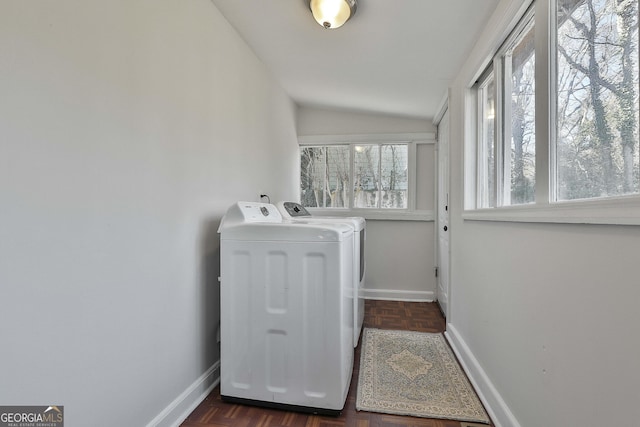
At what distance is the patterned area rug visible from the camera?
151 cm

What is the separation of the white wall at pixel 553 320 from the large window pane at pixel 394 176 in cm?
156

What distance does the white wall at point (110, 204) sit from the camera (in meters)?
0.81

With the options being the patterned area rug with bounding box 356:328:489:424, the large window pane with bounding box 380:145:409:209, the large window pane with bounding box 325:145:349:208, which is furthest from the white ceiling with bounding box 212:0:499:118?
the patterned area rug with bounding box 356:328:489:424

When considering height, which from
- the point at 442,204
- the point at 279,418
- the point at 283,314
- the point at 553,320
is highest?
the point at 442,204

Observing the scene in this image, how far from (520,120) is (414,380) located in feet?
5.02

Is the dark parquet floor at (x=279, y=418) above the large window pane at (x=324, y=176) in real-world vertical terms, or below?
below

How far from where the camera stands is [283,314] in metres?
1.48

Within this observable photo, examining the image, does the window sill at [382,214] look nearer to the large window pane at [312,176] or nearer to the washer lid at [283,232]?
the large window pane at [312,176]

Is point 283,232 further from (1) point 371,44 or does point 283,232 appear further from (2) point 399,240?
(2) point 399,240

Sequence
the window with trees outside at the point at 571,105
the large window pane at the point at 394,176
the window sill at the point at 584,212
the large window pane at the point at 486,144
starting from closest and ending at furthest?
the window sill at the point at 584,212, the window with trees outside at the point at 571,105, the large window pane at the point at 486,144, the large window pane at the point at 394,176

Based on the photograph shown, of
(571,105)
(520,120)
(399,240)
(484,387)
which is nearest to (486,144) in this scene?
(520,120)

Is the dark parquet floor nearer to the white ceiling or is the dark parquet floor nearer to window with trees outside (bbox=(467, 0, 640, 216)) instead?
window with trees outside (bbox=(467, 0, 640, 216))

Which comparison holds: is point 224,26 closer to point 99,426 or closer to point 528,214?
point 528,214

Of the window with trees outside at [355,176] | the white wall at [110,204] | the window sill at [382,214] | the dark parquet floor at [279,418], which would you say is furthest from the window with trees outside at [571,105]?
the window with trees outside at [355,176]
